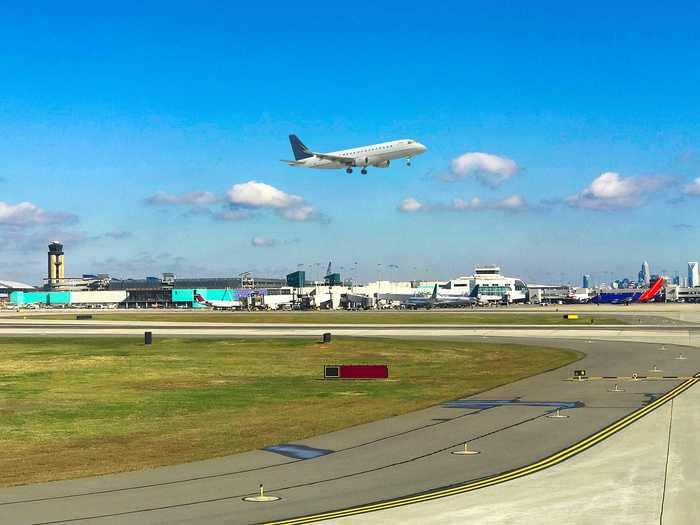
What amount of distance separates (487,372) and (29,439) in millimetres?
36353

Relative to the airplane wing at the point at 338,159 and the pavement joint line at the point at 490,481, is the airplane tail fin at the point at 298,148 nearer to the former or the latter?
the airplane wing at the point at 338,159

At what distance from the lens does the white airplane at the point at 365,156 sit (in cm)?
12776

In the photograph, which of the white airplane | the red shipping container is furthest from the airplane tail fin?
the red shipping container

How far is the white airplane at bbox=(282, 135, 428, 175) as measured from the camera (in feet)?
419

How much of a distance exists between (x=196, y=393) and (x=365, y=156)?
83.8 metres

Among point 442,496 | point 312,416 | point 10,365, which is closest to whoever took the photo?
point 442,496

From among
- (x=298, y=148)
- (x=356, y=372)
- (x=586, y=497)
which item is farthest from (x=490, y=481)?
(x=298, y=148)

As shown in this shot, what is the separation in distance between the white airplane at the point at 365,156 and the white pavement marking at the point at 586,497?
332ft

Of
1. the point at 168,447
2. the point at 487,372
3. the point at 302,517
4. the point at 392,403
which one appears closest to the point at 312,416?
the point at 392,403

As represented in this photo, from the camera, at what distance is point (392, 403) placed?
44812 mm

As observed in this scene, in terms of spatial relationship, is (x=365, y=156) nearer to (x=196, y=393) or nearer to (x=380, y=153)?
(x=380, y=153)

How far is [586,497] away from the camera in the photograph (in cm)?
2266

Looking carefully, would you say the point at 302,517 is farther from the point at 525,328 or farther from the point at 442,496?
the point at 525,328

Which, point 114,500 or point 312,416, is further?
point 312,416
